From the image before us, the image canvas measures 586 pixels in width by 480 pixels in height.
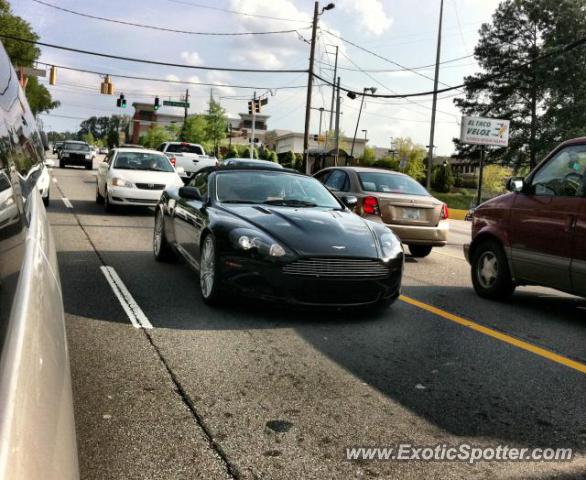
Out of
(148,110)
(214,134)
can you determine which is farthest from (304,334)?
(148,110)

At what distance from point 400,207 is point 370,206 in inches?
19.7

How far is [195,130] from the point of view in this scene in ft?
244

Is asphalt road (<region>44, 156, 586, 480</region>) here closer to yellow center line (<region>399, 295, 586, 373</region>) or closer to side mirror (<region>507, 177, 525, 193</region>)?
yellow center line (<region>399, 295, 586, 373</region>)

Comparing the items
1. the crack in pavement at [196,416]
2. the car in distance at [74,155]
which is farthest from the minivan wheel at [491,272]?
the car in distance at [74,155]

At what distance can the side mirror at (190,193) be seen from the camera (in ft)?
22.4

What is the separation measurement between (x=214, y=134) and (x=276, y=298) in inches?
2637

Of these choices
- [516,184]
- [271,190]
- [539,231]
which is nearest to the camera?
[539,231]

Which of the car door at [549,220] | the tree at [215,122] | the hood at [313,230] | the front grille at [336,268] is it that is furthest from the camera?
the tree at [215,122]

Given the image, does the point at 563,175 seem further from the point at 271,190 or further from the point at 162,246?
the point at 162,246

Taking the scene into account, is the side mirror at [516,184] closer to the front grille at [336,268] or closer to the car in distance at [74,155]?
the front grille at [336,268]

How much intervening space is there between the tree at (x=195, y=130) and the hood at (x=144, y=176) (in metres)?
59.6

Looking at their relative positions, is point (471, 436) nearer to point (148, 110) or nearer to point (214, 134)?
point (214, 134)

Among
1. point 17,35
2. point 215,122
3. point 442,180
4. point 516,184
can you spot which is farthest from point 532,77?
A: point 516,184

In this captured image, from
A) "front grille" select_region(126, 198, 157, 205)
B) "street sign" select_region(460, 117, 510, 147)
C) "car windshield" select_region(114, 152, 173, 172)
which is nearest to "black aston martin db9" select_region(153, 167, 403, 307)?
"front grille" select_region(126, 198, 157, 205)
